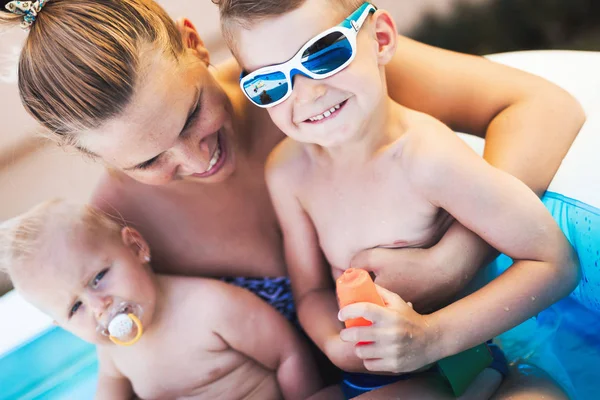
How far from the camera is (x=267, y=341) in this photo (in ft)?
4.73

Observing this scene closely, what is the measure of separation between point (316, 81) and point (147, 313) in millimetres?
668

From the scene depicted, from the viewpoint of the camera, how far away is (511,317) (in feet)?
3.70

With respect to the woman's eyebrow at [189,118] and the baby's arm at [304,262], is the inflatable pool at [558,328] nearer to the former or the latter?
the baby's arm at [304,262]

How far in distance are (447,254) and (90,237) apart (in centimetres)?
75

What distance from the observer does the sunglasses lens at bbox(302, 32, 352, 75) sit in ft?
3.36

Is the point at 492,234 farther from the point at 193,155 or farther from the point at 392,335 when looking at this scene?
the point at 193,155

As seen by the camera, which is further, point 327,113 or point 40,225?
point 40,225

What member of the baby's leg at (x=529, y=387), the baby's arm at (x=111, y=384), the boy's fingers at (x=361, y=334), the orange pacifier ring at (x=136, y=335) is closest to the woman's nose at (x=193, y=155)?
the orange pacifier ring at (x=136, y=335)

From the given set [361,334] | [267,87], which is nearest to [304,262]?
[361,334]

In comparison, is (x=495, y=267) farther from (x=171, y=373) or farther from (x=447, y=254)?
(x=171, y=373)

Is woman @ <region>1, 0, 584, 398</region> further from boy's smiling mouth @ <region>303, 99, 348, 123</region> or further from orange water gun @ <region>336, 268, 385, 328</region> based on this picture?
boy's smiling mouth @ <region>303, 99, 348, 123</region>

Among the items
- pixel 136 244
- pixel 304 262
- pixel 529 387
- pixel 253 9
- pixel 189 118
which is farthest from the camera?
pixel 136 244

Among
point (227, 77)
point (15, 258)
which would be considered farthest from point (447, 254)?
point (15, 258)

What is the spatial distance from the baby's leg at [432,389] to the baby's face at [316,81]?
445mm
